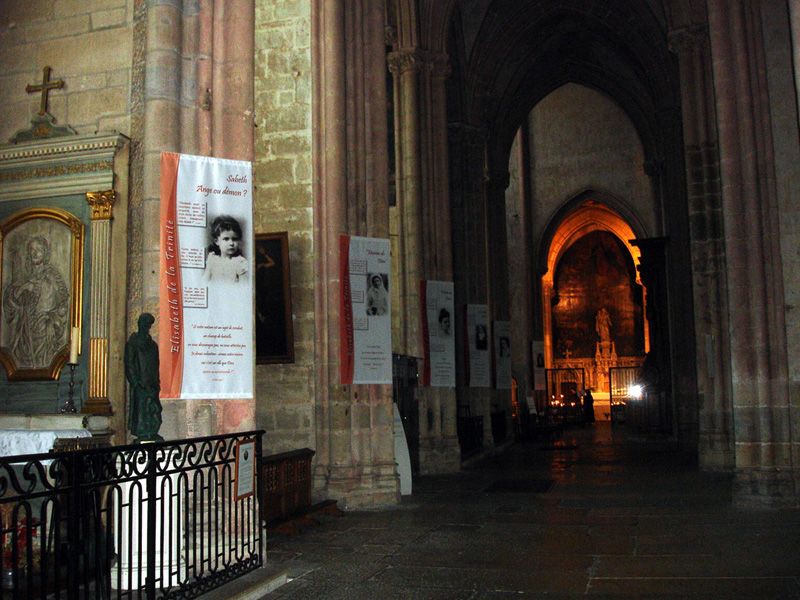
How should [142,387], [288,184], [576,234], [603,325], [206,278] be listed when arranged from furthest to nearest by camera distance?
[576,234], [603,325], [288,184], [206,278], [142,387]

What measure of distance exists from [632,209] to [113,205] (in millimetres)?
34462

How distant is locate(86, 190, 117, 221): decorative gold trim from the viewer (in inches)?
319

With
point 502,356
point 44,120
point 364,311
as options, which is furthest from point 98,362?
point 502,356

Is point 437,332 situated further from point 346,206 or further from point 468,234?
point 468,234

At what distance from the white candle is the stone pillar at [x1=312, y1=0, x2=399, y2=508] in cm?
427

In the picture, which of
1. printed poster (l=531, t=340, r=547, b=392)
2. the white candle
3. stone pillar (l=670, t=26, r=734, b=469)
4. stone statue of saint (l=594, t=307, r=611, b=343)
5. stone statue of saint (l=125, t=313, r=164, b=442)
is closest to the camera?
stone statue of saint (l=125, t=313, r=164, b=442)

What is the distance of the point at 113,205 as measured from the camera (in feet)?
26.7

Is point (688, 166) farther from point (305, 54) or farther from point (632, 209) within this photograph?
point (632, 209)

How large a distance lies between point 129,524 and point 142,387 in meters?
1.16

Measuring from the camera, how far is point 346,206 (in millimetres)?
12008

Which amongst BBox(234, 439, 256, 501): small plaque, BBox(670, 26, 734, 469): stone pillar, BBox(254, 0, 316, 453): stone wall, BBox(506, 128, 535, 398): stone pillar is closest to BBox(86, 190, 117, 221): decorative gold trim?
BBox(234, 439, 256, 501): small plaque

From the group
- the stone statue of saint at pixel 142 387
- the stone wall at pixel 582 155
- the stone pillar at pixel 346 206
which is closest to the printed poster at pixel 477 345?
the stone pillar at pixel 346 206

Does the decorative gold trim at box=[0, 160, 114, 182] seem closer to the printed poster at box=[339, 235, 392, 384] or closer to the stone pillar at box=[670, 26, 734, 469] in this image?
the printed poster at box=[339, 235, 392, 384]

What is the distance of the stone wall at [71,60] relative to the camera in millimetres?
8273
